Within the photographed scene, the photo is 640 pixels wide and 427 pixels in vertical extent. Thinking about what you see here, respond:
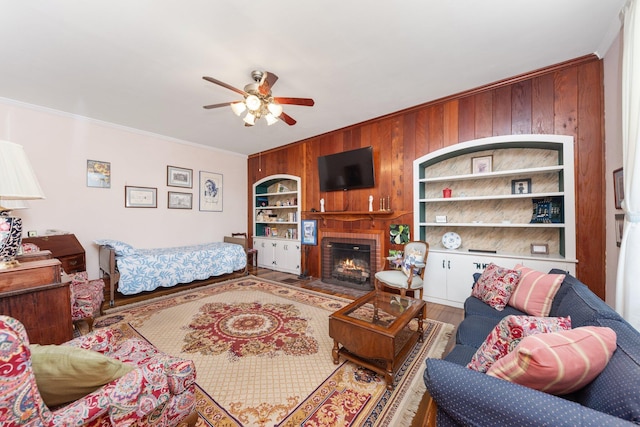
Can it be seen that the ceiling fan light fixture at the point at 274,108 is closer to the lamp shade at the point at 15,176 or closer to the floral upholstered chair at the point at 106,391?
the lamp shade at the point at 15,176

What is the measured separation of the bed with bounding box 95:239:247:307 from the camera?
143 inches

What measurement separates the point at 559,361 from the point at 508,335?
0.91 ft

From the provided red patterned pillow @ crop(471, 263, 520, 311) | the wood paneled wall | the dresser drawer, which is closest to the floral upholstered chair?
red patterned pillow @ crop(471, 263, 520, 311)

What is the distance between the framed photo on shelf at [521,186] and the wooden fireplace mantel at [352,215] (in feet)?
4.49

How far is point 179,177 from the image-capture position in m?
5.15

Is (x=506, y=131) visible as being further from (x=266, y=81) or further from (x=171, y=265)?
(x=171, y=265)

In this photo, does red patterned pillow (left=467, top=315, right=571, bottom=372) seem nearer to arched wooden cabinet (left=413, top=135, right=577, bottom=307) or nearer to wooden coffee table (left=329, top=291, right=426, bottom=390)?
wooden coffee table (left=329, top=291, right=426, bottom=390)

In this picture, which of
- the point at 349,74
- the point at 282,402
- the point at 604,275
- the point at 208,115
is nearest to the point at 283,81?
the point at 349,74

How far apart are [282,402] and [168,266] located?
3339 millimetres

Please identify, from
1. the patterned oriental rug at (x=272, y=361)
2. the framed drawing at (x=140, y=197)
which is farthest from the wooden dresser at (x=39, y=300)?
the framed drawing at (x=140, y=197)

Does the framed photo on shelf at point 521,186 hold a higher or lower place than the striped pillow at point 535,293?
higher

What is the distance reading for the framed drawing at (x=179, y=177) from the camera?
501cm

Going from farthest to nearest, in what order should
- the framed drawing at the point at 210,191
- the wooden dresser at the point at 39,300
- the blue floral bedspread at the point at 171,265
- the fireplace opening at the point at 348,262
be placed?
the framed drawing at the point at 210,191, the fireplace opening at the point at 348,262, the blue floral bedspread at the point at 171,265, the wooden dresser at the point at 39,300

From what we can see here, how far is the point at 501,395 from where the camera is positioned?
2.81ft
